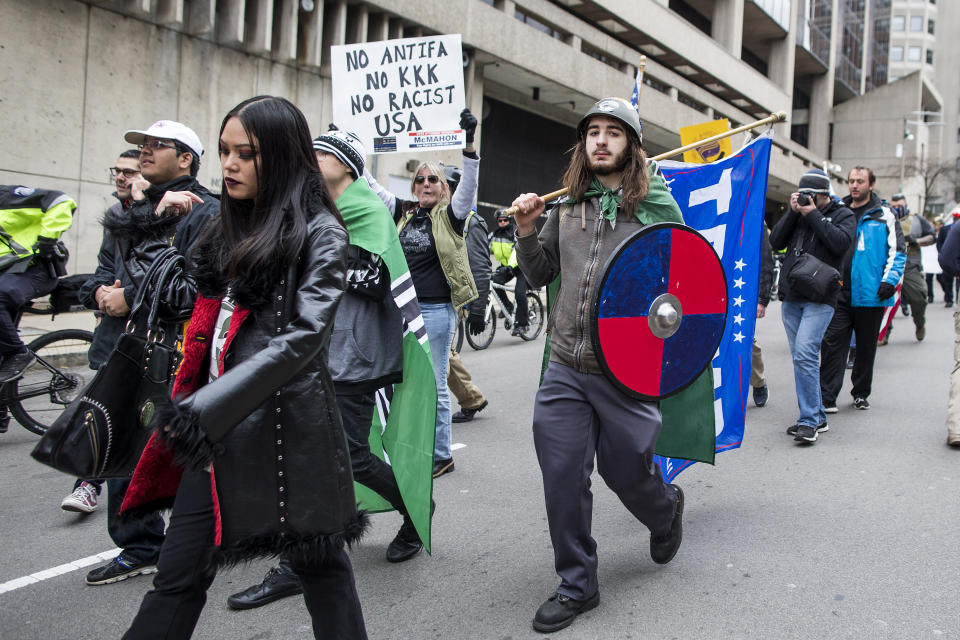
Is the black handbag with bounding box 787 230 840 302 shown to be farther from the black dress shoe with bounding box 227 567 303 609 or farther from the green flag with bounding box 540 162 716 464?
the black dress shoe with bounding box 227 567 303 609

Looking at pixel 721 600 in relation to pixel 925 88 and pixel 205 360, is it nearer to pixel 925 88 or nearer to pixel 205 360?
pixel 205 360

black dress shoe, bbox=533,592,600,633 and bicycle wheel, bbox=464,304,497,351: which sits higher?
bicycle wheel, bbox=464,304,497,351

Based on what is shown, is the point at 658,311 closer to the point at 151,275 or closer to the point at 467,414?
the point at 151,275

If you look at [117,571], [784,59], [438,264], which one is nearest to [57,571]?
[117,571]

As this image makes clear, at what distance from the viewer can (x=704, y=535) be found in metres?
3.98

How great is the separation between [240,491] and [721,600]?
2072mm

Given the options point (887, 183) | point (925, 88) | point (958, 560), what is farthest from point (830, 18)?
point (958, 560)

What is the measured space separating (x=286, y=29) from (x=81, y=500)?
487 inches

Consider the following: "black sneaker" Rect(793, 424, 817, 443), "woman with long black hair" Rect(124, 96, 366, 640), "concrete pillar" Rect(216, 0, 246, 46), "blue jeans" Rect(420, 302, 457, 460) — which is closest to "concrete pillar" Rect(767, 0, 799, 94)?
"concrete pillar" Rect(216, 0, 246, 46)

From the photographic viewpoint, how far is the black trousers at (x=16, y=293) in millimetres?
5520

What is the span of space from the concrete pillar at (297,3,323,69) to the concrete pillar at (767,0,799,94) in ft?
104

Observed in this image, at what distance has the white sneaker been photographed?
414 centimetres

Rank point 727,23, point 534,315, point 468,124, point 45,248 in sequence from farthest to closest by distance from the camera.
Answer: point 727,23
point 534,315
point 45,248
point 468,124

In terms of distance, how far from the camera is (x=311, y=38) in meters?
15.3
